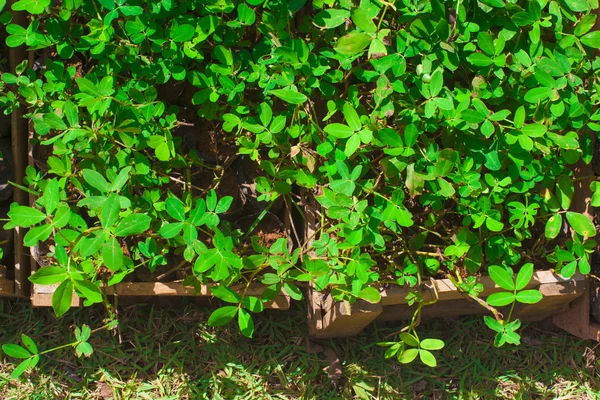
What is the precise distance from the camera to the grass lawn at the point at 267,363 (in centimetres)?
243

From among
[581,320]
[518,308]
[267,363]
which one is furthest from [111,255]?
[581,320]

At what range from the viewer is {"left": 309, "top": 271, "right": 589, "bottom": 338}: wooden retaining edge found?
7.04ft

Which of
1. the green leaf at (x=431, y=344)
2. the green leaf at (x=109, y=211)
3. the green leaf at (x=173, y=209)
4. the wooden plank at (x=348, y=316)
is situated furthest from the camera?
the wooden plank at (x=348, y=316)

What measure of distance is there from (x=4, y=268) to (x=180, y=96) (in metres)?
0.88

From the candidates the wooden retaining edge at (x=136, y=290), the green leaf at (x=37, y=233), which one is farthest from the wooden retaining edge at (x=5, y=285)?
the green leaf at (x=37, y=233)

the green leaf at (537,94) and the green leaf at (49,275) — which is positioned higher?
the green leaf at (537,94)

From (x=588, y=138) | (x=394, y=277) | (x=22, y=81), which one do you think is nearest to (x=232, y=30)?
(x=22, y=81)

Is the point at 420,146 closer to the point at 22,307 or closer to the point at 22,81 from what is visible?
the point at 22,81

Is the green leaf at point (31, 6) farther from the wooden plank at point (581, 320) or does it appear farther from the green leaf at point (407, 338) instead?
the wooden plank at point (581, 320)

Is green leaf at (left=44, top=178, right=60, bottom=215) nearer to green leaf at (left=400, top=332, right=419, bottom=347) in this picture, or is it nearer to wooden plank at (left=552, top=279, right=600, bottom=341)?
green leaf at (left=400, top=332, right=419, bottom=347)

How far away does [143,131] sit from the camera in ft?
6.25

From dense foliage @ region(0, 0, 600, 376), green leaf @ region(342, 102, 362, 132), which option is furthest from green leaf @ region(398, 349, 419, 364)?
green leaf @ region(342, 102, 362, 132)

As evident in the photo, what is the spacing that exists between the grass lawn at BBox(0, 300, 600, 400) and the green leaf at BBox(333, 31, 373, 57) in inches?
45.9

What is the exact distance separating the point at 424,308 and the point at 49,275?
1406 millimetres
